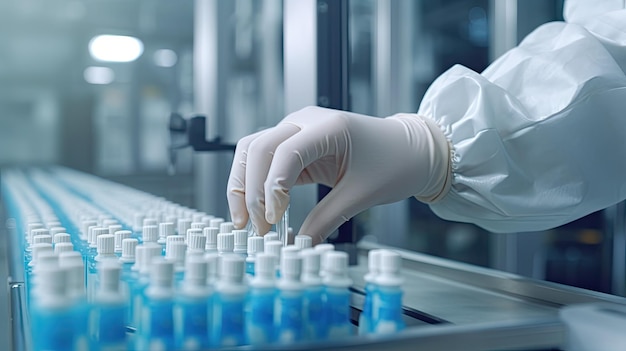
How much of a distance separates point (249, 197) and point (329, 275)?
0.29m

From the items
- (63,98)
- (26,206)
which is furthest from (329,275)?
(63,98)

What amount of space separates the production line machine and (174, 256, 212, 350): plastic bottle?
0.05 meters

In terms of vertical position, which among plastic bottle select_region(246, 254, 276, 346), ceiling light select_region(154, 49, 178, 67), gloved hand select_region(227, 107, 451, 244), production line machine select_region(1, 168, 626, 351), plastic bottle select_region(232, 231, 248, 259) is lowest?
production line machine select_region(1, 168, 626, 351)

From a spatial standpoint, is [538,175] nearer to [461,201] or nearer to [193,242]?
[461,201]

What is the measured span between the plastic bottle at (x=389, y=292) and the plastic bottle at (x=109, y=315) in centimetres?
22

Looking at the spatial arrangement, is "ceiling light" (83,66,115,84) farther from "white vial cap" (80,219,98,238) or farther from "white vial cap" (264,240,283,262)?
"white vial cap" (264,240,283,262)

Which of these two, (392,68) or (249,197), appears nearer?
(249,197)

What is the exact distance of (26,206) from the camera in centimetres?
114

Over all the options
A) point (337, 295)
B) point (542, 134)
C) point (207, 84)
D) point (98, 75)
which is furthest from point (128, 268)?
point (98, 75)

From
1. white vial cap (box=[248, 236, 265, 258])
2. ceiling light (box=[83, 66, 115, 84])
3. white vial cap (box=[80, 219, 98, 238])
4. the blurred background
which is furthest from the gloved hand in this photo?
ceiling light (box=[83, 66, 115, 84])

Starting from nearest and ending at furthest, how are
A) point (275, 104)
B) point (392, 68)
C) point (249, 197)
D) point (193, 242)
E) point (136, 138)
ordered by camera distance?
1. point (193, 242)
2. point (249, 197)
3. point (392, 68)
4. point (275, 104)
5. point (136, 138)

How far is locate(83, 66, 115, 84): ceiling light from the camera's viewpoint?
3188mm

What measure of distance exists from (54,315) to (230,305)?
14 centimetres

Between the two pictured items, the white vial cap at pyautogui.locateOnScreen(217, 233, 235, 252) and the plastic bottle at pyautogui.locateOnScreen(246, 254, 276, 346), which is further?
the white vial cap at pyautogui.locateOnScreen(217, 233, 235, 252)
